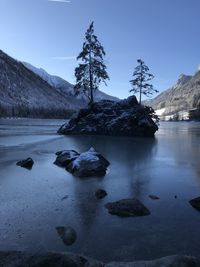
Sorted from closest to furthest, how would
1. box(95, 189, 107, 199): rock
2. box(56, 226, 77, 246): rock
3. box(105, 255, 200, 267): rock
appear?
1. box(105, 255, 200, 267): rock
2. box(56, 226, 77, 246): rock
3. box(95, 189, 107, 199): rock

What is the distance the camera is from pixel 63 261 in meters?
4.50

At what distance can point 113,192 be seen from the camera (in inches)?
365

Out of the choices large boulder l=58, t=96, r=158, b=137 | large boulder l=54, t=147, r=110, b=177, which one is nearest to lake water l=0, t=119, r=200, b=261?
large boulder l=54, t=147, r=110, b=177

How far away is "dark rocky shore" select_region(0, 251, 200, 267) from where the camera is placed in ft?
14.6

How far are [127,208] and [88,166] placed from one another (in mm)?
4580

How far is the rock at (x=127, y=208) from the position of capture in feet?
23.9

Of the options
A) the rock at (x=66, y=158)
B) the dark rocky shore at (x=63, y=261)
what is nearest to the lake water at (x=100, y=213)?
the dark rocky shore at (x=63, y=261)

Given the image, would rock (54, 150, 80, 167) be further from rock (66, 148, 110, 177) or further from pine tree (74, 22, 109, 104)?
pine tree (74, 22, 109, 104)

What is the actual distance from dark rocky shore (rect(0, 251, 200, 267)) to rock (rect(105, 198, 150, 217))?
254cm

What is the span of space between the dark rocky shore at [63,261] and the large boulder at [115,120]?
1155 inches

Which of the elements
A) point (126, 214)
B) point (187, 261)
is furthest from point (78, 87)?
point (187, 261)

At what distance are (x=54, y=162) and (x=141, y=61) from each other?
3872cm

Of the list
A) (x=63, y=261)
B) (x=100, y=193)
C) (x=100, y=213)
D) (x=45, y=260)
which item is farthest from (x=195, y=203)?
(x=45, y=260)

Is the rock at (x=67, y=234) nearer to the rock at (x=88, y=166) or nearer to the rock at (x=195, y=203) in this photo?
the rock at (x=195, y=203)
